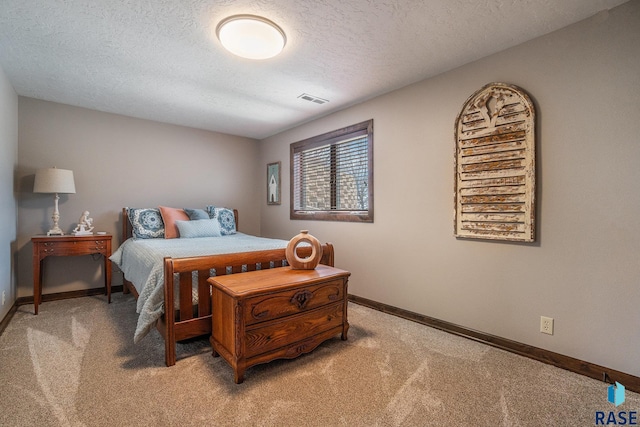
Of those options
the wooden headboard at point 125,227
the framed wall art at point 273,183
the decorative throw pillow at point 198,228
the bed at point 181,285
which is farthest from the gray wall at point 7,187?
the framed wall art at point 273,183

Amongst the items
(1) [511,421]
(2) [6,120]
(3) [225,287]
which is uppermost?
(2) [6,120]

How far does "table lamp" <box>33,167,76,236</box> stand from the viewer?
10.0 ft

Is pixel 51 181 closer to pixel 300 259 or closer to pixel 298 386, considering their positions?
pixel 300 259

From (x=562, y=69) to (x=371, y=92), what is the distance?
1.56 m

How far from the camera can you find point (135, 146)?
12.8 feet

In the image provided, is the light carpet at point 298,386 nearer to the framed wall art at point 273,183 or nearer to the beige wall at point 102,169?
the beige wall at point 102,169

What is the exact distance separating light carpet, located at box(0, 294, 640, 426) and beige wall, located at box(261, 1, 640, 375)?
1.07 ft

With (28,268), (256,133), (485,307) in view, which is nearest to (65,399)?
(28,268)

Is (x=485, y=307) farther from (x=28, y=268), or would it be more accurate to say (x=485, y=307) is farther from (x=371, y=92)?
(x=28, y=268)

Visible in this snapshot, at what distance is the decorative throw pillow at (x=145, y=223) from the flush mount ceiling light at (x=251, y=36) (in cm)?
235

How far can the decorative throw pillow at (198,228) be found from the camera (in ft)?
11.5

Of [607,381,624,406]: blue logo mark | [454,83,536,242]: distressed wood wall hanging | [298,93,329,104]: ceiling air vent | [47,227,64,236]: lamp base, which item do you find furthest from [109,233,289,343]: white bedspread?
[607,381,624,406]: blue logo mark

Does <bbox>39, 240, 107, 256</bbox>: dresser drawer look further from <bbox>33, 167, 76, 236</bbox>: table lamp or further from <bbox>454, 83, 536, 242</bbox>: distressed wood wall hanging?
<bbox>454, 83, 536, 242</bbox>: distressed wood wall hanging

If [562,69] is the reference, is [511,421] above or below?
below
